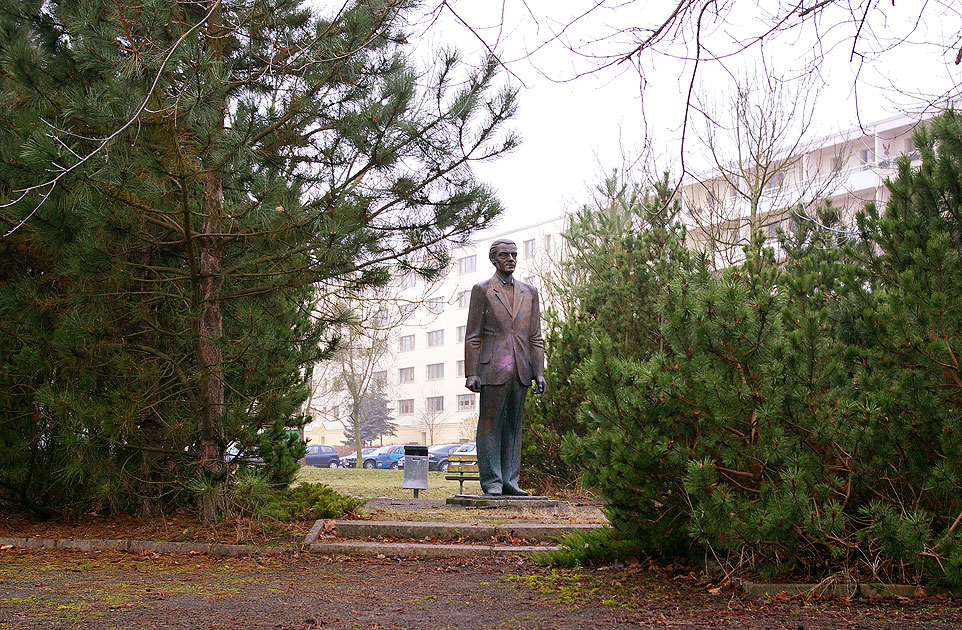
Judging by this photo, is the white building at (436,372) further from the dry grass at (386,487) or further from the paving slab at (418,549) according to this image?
the paving slab at (418,549)

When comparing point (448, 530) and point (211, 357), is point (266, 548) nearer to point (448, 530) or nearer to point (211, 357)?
point (448, 530)

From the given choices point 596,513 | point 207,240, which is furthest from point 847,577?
point 207,240

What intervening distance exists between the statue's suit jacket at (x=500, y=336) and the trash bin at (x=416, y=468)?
139 inches

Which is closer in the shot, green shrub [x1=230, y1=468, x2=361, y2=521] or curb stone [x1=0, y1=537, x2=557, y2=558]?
curb stone [x1=0, y1=537, x2=557, y2=558]

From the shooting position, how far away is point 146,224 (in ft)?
25.5

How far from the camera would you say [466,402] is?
188 ft

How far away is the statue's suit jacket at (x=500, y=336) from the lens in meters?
9.16

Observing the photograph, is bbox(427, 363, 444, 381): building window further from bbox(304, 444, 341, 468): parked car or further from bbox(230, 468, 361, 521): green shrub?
bbox(230, 468, 361, 521): green shrub

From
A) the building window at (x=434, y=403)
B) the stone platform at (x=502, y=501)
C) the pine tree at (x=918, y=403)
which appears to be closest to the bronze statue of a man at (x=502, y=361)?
the stone platform at (x=502, y=501)

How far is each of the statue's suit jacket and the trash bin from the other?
11.6 feet

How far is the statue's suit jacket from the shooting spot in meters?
9.16

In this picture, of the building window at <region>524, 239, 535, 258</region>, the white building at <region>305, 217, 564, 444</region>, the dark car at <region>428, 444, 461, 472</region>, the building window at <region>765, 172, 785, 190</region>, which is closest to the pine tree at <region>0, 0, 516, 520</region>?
the building window at <region>765, 172, 785, 190</region>

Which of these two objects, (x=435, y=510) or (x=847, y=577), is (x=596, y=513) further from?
(x=847, y=577)

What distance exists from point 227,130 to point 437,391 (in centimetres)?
5338
